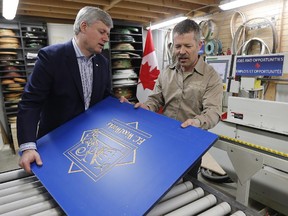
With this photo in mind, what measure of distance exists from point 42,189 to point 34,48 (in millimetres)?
4361

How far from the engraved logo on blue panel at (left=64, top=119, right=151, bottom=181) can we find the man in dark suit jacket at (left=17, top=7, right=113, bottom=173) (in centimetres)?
27

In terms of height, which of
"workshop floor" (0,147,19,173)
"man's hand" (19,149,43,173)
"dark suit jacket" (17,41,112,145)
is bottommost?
"workshop floor" (0,147,19,173)

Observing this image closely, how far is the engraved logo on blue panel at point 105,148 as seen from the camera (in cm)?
91

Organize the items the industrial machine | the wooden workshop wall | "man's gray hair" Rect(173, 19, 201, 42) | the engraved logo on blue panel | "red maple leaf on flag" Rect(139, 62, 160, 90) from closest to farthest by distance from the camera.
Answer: the engraved logo on blue panel → "man's gray hair" Rect(173, 19, 201, 42) → the industrial machine → the wooden workshop wall → "red maple leaf on flag" Rect(139, 62, 160, 90)

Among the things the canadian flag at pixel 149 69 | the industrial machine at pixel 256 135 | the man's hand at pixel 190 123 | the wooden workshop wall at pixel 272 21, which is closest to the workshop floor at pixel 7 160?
the canadian flag at pixel 149 69

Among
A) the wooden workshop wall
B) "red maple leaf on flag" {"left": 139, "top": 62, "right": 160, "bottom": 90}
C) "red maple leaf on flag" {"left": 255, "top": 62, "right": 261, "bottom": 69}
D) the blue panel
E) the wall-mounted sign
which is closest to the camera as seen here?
the blue panel

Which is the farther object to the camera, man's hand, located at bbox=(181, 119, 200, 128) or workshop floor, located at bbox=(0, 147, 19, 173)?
workshop floor, located at bbox=(0, 147, 19, 173)

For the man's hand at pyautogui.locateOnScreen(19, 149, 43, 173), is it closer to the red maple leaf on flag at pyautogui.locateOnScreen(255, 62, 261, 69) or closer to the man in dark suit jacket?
the man in dark suit jacket

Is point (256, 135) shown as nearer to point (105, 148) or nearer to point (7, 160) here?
point (105, 148)

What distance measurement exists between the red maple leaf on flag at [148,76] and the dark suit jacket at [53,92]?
134 inches

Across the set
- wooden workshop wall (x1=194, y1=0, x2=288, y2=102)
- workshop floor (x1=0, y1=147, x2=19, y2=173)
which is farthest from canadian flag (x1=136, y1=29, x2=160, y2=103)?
workshop floor (x1=0, y1=147, x2=19, y2=173)

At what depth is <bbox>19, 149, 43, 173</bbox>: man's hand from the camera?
1021 millimetres

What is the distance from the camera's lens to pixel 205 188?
3.32 ft

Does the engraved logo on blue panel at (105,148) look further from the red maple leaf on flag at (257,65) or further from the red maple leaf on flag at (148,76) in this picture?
the red maple leaf on flag at (148,76)
